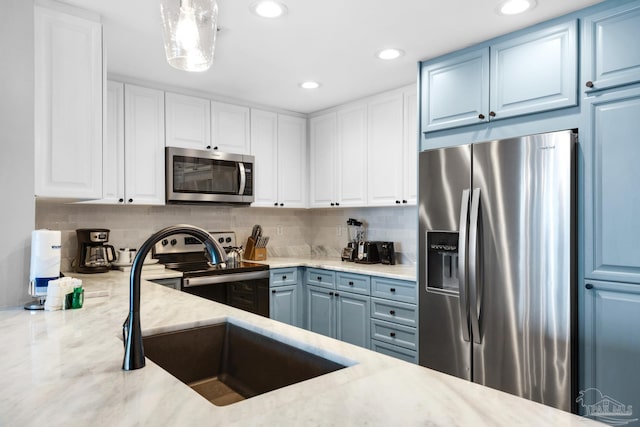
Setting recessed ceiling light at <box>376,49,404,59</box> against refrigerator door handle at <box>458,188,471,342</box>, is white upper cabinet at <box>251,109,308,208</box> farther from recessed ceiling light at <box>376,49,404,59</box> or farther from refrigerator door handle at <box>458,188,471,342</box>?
refrigerator door handle at <box>458,188,471,342</box>

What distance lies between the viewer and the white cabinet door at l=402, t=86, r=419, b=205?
10.7ft

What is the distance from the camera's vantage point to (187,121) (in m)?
3.46

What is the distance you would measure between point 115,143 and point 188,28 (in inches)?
85.2

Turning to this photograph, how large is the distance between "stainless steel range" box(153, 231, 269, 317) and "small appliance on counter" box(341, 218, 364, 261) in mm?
796

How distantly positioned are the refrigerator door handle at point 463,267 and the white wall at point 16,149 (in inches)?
85.0

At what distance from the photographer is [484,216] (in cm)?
230

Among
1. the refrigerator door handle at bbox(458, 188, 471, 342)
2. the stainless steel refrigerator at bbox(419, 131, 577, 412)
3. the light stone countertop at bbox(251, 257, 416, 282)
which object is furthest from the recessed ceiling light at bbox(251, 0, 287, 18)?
the light stone countertop at bbox(251, 257, 416, 282)

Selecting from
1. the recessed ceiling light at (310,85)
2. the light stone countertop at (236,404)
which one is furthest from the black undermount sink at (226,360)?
the recessed ceiling light at (310,85)

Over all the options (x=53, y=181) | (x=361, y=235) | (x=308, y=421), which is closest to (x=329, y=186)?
(x=361, y=235)

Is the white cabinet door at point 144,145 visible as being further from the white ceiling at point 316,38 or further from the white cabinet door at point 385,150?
the white cabinet door at point 385,150

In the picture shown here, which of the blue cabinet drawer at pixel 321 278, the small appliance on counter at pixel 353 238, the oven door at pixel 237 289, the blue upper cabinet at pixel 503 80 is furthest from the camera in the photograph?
the small appliance on counter at pixel 353 238

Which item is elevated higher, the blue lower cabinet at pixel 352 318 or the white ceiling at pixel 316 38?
the white ceiling at pixel 316 38

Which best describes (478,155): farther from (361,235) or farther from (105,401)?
(105,401)

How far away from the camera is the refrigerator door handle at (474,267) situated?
2.29 metres
